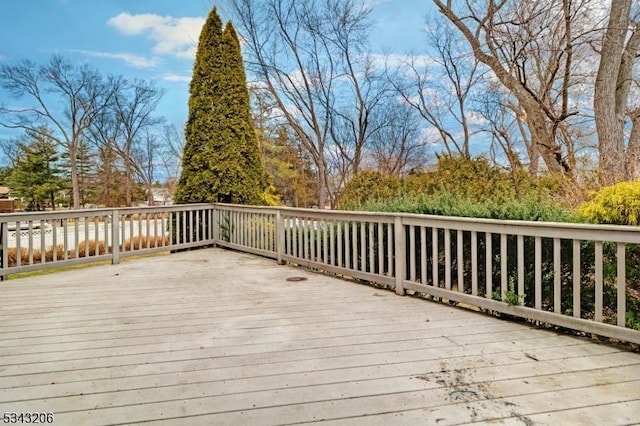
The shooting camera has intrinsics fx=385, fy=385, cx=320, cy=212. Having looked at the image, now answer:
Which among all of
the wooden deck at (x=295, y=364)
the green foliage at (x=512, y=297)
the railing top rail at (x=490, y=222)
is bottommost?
the wooden deck at (x=295, y=364)

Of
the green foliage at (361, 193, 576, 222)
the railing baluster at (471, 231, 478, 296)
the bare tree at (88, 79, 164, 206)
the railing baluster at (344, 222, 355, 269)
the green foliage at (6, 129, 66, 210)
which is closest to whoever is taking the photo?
the railing baluster at (471, 231, 478, 296)

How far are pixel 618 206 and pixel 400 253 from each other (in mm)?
1829

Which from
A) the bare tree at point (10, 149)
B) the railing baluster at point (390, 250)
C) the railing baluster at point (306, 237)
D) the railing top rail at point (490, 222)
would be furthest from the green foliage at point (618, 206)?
the bare tree at point (10, 149)

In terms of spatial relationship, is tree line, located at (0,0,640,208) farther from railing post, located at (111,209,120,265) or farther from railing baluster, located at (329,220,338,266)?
railing baluster, located at (329,220,338,266)

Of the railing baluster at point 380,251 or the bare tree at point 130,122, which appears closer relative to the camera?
the railing baluster at point 380,251

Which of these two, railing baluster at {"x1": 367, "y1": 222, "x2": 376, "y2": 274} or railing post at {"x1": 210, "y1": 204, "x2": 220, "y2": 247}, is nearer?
railing baluster at {"x1": 367, "y1": 222, "x2": 376, "y2": 274}

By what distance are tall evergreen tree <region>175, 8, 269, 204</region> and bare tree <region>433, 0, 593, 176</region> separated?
18.0 feet

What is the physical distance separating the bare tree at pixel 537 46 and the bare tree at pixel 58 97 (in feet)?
58.0

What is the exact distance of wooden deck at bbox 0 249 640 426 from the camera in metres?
1.79

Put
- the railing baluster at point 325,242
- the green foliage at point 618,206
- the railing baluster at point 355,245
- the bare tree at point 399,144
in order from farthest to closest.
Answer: the bare tree at point 399,144 → the railing baluster at point 325,242 → the railing baluster at point 355,245 → the green foliage at point 618,206

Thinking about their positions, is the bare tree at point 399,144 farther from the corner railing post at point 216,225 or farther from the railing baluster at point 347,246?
the railing baluster at point 347,246

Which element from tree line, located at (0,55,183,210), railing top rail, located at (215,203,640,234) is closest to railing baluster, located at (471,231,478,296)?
railing top rail, located at (215,203,640,234)

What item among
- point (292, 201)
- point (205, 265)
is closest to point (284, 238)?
point (205, 265)

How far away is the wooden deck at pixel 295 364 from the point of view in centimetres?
179
